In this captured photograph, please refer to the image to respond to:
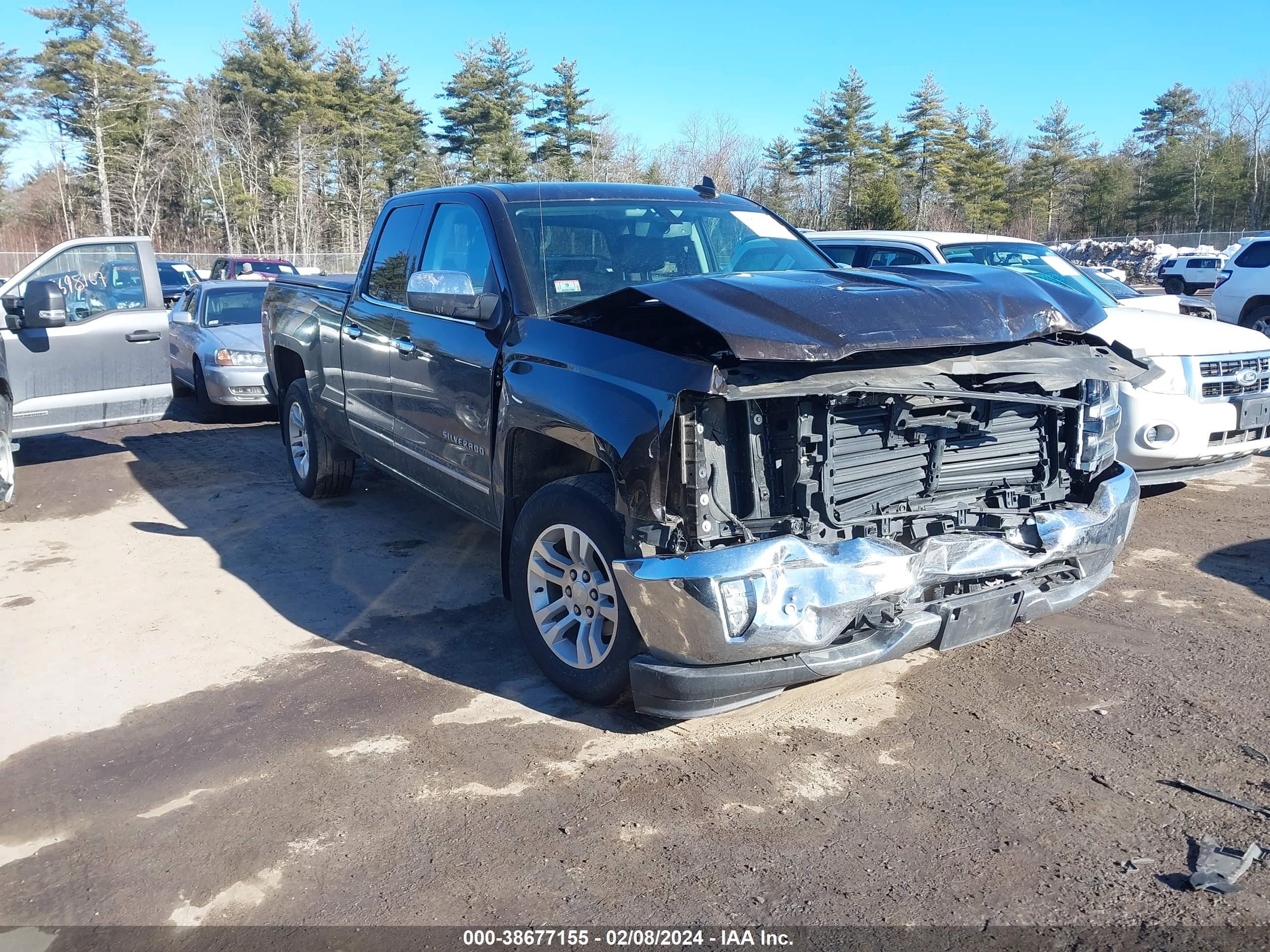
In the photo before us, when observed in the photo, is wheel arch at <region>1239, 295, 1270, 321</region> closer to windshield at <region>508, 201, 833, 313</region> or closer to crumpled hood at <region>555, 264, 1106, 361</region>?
windshield at <region>508, 201, 833, 313</region>

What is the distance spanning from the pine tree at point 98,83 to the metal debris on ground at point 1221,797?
157ft

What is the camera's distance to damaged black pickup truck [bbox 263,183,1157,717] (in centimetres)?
321

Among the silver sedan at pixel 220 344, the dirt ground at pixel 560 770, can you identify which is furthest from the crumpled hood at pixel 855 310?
the silver sedan at pixel 220 344

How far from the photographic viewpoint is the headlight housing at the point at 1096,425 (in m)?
3.95

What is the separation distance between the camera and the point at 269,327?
7.37 metres

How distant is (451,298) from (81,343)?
4.89 meters

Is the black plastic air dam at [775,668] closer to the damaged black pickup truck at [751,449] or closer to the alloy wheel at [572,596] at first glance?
the damaged black pickup truck at [751,449]

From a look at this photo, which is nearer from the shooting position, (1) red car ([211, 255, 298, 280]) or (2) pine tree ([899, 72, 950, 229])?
(1) red car ([211, 255, 298, 280])

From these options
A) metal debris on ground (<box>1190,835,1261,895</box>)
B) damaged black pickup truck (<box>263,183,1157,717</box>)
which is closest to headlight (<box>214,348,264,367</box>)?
damaged black pickup truck (<box>263,183,1157,717</box>)

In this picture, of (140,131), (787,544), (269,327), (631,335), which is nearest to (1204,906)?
(787,544)

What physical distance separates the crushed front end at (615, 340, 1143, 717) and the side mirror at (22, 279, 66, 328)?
5798 mm

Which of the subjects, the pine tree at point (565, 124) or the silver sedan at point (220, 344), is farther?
the pine tree at point (565, 124)

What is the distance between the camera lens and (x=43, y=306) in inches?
279

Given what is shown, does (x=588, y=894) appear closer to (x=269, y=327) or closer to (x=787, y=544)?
(x=787, y=544)
